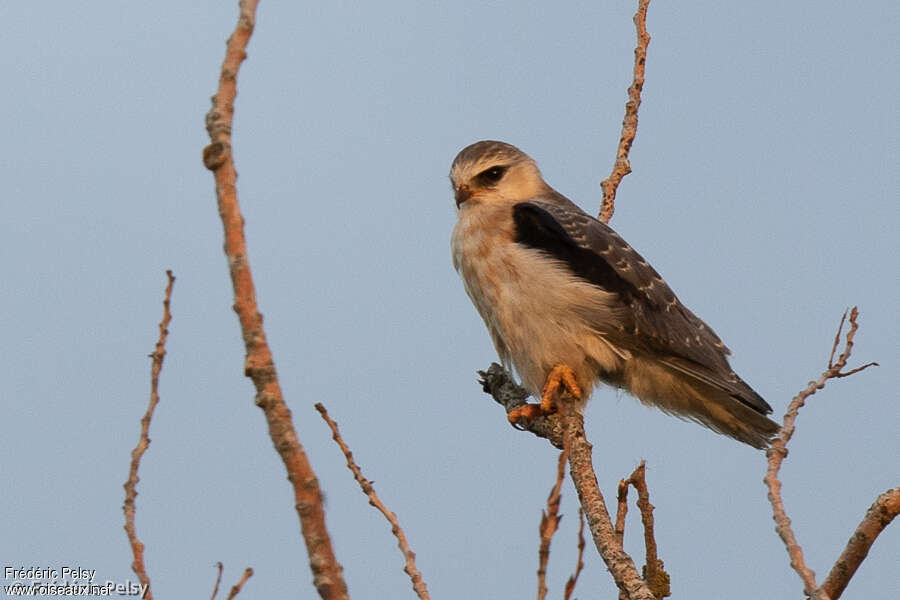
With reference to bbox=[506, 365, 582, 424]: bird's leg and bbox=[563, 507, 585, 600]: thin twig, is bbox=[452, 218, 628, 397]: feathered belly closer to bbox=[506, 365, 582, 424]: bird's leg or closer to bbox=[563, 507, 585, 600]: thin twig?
bbox=[506, 365, 582, 424]: bird's leg

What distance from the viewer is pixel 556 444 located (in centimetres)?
488

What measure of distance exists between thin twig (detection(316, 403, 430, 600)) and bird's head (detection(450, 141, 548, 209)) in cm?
318

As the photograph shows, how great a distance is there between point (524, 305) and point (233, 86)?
312 cm

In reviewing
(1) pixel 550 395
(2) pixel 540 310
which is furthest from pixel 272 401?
(2) pixel 540 310

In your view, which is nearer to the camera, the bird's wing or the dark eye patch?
the bird's wing

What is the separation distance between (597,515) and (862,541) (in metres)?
Answer: 0.86

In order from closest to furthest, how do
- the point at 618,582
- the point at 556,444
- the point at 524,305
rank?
the point at 618,582, the point at 556,444, the point at 524,305

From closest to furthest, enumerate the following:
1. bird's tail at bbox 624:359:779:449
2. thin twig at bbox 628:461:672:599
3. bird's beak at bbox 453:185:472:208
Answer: thin twig at bbox 628:461:672:599, bird's tail at bbox 624:359:779:449, bird's beak at bbox 453:185:472:208

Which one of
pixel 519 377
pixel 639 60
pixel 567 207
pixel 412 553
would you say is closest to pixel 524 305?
pixel 519 377

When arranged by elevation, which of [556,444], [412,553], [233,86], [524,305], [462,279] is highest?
[462,279]

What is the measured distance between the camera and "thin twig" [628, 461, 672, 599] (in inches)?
129

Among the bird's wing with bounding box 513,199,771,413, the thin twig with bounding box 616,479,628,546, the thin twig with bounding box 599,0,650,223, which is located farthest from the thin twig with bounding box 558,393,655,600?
the thin twig with bounding box 599,0,650,223

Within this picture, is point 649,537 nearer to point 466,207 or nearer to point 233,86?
point 233,86

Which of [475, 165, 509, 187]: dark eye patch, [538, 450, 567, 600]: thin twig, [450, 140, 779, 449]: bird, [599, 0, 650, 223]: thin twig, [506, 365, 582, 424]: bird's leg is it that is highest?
[475, 165, 509, 187]: dark eye patch
